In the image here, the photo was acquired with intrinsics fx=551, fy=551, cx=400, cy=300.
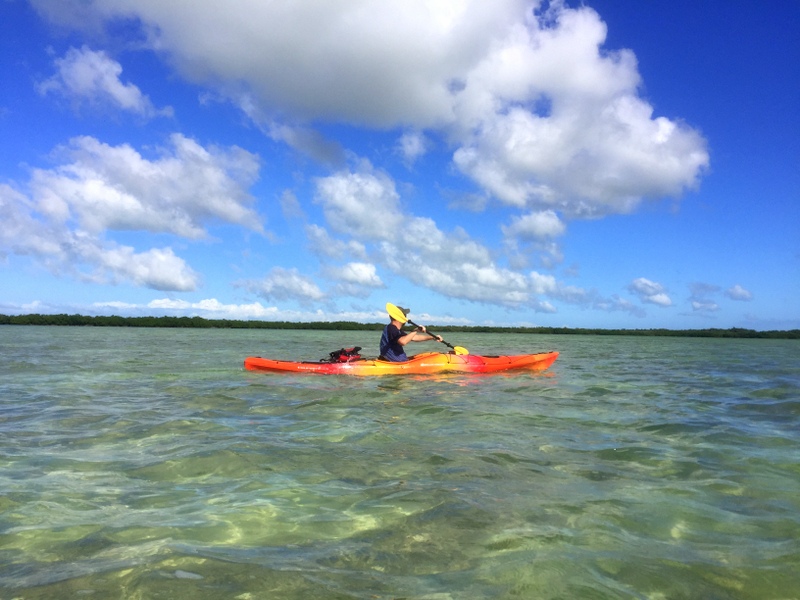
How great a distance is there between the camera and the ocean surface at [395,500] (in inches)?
121

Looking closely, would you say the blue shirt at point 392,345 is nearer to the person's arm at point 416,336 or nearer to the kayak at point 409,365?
the person's arm at point 416,336

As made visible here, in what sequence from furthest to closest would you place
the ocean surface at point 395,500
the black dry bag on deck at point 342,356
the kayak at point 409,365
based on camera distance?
the black dry bag on deck at point 342,356 < the kayak at point 409,365 < the ocean surface at point 395,500

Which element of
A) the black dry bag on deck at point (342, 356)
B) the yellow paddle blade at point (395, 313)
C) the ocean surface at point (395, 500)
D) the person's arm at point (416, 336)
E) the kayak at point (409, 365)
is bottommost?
the ocean surface at point (395, 500)

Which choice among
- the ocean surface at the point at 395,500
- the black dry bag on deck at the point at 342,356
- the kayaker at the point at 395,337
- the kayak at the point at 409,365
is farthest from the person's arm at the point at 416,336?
the ocean surface at the point at 395,500

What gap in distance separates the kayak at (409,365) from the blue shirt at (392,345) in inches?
10.1

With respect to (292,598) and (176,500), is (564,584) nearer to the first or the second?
(292,598)

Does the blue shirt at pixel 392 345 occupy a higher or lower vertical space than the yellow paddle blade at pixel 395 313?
lower

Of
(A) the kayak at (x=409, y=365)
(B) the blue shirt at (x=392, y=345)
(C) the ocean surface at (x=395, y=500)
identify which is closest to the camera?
(C) the ocean surface at (x=395, y=500)

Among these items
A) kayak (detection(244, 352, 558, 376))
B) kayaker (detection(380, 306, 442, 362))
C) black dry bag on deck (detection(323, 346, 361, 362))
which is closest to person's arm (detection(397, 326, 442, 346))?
kayaker (detection(380, 306, 442, 362))

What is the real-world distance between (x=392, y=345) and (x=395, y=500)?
9976mm

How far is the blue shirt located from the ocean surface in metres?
4.48

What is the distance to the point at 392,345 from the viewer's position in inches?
569

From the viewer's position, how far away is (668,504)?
14.9 feet

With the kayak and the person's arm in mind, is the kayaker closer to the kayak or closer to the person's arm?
the person's arm
